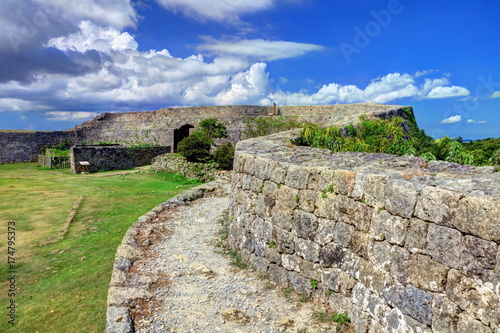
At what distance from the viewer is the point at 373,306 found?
4.00m

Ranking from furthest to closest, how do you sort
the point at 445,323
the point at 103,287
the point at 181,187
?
1. the point at 181,187
2. the point at 103,287
3. the point at 445,323

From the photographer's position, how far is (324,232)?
15.8ft

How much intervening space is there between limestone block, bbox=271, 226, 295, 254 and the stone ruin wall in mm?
21948

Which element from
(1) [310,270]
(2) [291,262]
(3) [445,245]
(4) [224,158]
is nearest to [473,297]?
(3) [445,245]

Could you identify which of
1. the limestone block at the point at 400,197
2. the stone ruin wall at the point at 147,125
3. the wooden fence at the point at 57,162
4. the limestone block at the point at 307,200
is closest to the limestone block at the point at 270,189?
the limestone block at the point at 307,200

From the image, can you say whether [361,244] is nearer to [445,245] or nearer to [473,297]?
[445,245]

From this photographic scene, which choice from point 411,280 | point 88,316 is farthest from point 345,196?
point 88,316

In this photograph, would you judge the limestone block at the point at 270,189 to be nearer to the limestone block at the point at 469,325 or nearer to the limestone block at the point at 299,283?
the limestone block at the point at 299,283

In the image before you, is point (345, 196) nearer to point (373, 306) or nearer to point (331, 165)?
point (331, 165)

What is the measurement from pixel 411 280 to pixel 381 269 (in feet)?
1.36

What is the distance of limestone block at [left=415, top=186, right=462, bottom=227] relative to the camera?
10.4 ft

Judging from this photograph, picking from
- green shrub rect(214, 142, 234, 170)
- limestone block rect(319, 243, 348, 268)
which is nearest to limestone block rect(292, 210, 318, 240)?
limestone block rect(319, 243, 348, 268)

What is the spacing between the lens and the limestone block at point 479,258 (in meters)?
2.89

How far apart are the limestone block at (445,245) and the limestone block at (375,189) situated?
2.29 feet
